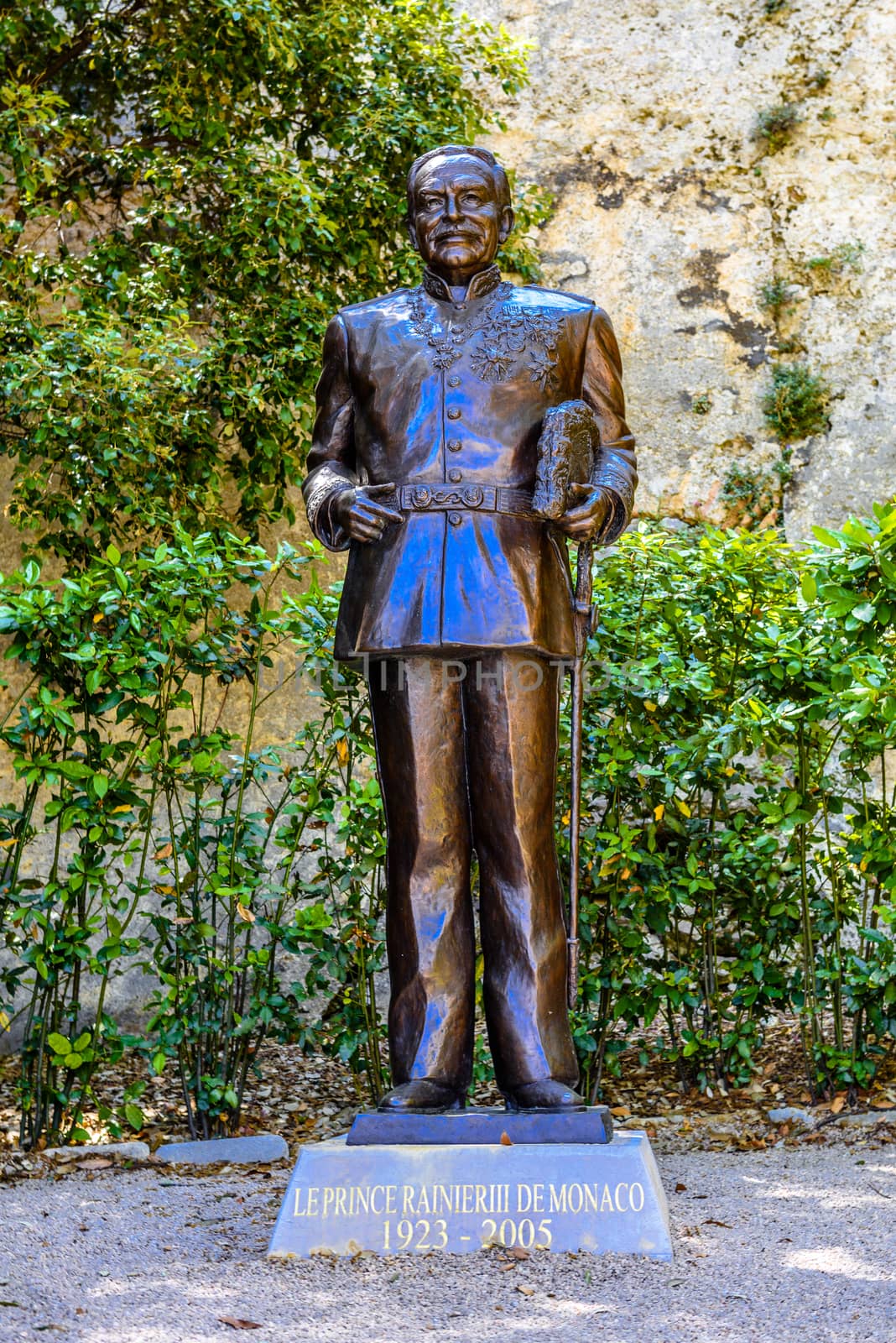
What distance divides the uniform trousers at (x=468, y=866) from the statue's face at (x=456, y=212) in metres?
1.01

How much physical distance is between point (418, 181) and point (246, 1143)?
10.4ft

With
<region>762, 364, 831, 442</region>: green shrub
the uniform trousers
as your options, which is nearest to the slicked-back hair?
the uniform trousers

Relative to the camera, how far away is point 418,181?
350 centimetres

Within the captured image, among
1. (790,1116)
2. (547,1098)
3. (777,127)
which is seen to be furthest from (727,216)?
(547,1098)

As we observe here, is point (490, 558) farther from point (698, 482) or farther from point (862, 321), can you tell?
point (862, 321)

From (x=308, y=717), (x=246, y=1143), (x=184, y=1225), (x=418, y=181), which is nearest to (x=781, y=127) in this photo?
(x=308, y=717)

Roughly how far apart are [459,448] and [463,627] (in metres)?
0.45

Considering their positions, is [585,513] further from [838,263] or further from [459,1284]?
[838,263]

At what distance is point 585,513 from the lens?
11.0ft

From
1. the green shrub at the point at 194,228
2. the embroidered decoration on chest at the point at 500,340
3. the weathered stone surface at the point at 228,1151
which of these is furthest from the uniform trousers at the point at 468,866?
the green shrub at the point at 194,228

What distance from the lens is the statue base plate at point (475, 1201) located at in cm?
298

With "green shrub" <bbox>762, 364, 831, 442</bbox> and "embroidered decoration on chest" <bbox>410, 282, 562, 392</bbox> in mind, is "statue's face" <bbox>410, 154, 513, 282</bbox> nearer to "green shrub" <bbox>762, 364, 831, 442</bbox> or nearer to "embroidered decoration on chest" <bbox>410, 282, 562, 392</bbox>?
"embroidered decoration on chest" <bbox>410, 282, 562, 392</bbox>

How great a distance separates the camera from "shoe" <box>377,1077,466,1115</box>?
10.4 ft

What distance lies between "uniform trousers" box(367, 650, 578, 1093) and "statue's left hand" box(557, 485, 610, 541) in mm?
326
